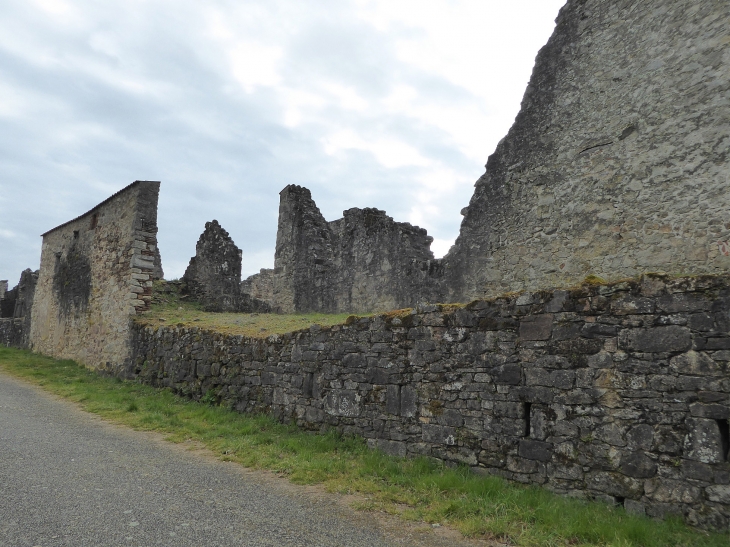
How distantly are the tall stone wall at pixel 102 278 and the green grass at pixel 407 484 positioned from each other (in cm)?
428

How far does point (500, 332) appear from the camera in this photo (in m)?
5.95

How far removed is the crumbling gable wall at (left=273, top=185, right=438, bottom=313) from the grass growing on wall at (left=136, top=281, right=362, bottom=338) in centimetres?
110

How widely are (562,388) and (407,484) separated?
6.48 feet

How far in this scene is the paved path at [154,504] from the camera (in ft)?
14.0

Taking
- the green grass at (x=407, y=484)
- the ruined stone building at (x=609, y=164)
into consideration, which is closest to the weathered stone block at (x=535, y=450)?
the green grass at (x=407, y=484)

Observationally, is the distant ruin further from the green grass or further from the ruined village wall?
the green grass

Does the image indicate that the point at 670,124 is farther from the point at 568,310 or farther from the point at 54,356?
the point at 54,356

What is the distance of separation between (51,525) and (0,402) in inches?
284

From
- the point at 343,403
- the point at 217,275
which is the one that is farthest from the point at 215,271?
the point at 343,403

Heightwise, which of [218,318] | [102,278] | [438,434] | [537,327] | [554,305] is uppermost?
[102,278]

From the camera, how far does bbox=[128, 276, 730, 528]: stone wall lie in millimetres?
4562

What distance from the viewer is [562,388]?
5371 mm

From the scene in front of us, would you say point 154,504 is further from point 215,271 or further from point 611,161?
point 215,271

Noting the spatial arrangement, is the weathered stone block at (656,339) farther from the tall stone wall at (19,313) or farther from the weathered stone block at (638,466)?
the tall stone wall at (19,313)
